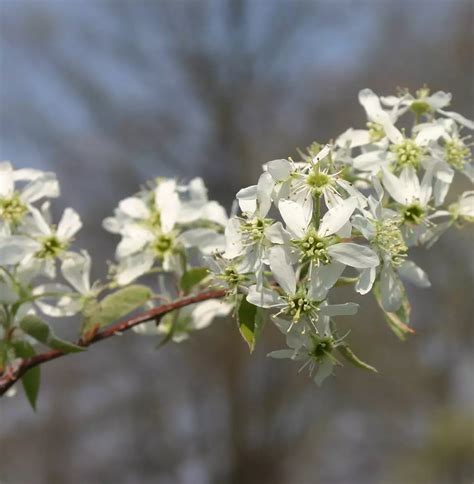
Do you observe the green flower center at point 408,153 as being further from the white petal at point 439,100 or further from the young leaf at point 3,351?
the young leaf at point 3,351

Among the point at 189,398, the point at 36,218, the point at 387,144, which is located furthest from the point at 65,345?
the point at 189,398

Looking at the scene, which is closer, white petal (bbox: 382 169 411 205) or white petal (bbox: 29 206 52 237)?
white petal (bbox: 382 169 411 205)

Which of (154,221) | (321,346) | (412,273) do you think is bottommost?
(321,346)

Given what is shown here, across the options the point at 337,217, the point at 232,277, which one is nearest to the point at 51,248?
the point at 232,277

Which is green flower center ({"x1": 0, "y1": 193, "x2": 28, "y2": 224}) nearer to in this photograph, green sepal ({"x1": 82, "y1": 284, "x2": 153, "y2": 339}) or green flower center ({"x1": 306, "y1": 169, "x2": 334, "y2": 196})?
green sepal ({"x1": 82, "y1": 284, "x2": 153, "y2": 339})

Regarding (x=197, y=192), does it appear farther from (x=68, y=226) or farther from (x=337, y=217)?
(x=337, y=217)

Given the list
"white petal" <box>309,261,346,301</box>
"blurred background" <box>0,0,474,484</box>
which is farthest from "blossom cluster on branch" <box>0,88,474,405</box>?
"blurred background" <box>0,0,474,484</box>

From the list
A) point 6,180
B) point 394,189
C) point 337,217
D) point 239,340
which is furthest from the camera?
point 239,340

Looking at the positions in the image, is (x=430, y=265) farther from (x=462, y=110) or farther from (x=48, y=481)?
(x=48, y=481)
